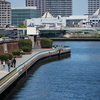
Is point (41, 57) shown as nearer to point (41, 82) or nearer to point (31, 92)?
point (41, 82)

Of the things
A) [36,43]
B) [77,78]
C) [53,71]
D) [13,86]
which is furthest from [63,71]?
[36,43]

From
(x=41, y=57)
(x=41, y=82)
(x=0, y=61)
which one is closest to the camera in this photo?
(x=41, y=82)

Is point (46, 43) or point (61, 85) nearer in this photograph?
point (61, 85)

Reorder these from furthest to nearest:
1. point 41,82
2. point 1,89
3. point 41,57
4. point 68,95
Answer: point 41,57
point 41,82
point 68,95
point 1,89

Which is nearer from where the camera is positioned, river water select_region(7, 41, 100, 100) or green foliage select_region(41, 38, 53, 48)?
river water select_region(7, 41, 100, 100)

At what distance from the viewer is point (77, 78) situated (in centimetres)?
5262

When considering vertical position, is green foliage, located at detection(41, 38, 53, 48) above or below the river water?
above

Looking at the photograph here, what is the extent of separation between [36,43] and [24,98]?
60.1 meters

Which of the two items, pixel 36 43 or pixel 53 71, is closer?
pixel 53 71

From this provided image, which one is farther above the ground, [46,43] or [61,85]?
[46,43]

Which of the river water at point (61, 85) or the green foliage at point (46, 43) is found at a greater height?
the green foliage at point (46, 43)

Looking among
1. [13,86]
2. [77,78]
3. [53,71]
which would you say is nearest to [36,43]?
[53,71]

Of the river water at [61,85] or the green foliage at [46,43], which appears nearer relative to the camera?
the river water at [61,85]

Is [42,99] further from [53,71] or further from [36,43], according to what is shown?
[36,43]
